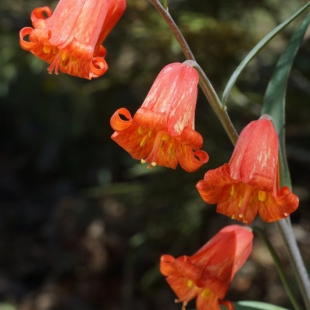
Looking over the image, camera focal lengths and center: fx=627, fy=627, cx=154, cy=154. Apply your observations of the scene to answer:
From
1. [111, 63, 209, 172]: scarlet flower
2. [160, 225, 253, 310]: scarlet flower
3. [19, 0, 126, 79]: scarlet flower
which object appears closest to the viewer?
[111, 63, 209, 172]: scarlet flower

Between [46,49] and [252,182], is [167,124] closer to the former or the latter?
[252,182]

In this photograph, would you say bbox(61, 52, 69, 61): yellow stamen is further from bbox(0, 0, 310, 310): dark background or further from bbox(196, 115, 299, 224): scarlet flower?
bbox(0, 0, 310, 310): dark background

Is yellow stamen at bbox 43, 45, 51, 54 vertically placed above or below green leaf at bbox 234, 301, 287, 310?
above

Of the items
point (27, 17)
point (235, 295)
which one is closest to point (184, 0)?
point (27, 17)

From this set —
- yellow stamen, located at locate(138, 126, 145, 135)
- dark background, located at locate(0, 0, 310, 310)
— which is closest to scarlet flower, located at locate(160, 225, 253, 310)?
yellow stamen, located at locate(138, 126, 145, 135)

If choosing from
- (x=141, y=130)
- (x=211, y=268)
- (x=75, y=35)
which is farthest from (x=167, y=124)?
(x=211, y=268)

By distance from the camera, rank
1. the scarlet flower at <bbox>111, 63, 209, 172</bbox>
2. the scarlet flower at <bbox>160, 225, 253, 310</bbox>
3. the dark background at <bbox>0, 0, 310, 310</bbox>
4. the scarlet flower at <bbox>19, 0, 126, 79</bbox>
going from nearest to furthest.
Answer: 1. the scarlet flower at <bbox>111, 63, 209, 172</bbox>
2. the scarlet flower at <bbox>19, 0, 126, 79</bbox>
3. the scarlet flower at <bbox>160, 225, 253, 310</bbox>
4. the dark background at <bbox>0, 0, 310, 310</bbox>

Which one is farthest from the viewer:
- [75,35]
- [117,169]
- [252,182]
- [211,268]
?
[117,169]

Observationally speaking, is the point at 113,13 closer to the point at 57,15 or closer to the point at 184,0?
the point at 57,15
